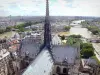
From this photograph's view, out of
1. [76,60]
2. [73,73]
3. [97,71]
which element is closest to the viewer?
[73,73]

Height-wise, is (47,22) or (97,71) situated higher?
(47,22)

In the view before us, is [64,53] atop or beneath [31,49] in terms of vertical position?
atop

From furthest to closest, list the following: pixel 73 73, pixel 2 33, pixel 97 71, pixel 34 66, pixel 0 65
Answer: pixel 2 33 < pixel 97 71 < pixel 0 65 < pixel 73 73 < pixel 34 66

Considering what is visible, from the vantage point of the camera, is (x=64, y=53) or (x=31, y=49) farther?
(x=31, y=49)

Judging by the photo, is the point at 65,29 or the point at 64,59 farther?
the point at 65,29

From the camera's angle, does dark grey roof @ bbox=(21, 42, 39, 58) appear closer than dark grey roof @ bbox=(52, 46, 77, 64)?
No

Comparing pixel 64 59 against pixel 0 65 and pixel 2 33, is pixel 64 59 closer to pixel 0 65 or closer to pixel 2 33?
pixel 0 65

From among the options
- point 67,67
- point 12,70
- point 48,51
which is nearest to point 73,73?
point 67,67

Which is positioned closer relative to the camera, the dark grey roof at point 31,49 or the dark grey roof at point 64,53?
the dark grey roof at point 64,53
